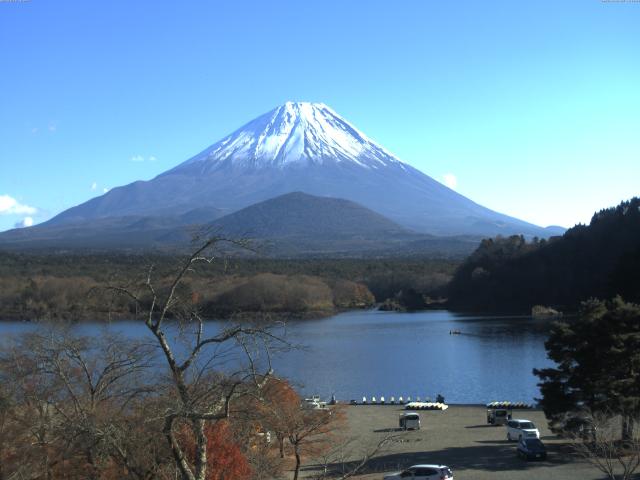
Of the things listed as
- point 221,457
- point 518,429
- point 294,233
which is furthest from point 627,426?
point 294,233

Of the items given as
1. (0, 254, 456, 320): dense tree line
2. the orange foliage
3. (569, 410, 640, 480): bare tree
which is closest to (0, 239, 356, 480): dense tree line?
the orange foliage

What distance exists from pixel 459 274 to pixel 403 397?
30.9m

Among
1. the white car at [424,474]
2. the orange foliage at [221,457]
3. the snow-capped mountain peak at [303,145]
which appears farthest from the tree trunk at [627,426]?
the snow-capped mountain peak at [303,145]

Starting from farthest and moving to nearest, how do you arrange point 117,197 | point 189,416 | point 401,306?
point 117,197 < point 401,306 < point 189,416

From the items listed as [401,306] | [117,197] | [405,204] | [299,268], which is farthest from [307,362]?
[117,197]

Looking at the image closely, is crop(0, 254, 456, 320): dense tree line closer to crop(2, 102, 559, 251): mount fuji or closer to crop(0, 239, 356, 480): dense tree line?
crop(0, 239, 356, 480): dense tree line

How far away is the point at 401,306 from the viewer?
48.6m

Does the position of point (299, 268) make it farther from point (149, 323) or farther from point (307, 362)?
point (149, 323)

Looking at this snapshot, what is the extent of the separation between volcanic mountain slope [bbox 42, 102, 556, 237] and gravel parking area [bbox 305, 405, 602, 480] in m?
112

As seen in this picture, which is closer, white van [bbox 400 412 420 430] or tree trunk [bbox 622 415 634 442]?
tree trunk [bbox 622 415 634 442]

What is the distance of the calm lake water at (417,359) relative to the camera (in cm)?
1975

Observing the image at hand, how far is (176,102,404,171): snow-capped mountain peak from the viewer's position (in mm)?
145500

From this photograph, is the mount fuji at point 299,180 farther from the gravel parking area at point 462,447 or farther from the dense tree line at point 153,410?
the dense tree line at point 153,410

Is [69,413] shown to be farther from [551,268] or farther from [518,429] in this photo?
[551,268]
